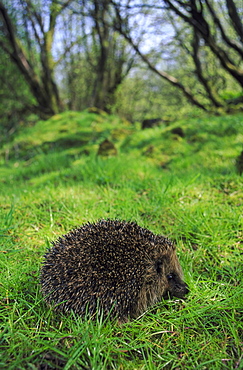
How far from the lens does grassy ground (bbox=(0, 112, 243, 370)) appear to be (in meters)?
2.06

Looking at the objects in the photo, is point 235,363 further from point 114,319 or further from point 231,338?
point 114,319

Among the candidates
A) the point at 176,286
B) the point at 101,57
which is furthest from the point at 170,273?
the point at 101,57

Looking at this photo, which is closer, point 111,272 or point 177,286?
point 111,272

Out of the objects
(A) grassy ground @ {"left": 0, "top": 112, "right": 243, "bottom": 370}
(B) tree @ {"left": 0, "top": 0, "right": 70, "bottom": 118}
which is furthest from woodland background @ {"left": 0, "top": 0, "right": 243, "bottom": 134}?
(A) grassy ground @ {"left": 0, "top": 112, "right": 243, "bottom": 370}

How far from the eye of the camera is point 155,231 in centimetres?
368

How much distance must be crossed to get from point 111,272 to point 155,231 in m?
1.36

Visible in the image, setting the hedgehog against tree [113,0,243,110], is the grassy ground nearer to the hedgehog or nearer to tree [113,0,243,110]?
the hedgehog

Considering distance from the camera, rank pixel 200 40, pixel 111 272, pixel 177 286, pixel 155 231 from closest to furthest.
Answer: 1. pixel 111 272
2. pixel 177 286
3. pixel 155 231
4. pixel 200 40

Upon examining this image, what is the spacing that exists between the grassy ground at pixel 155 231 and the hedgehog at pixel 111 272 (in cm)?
13

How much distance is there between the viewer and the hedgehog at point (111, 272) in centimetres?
238

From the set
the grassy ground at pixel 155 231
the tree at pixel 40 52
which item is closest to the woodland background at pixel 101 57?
the tree at pixel 40 52

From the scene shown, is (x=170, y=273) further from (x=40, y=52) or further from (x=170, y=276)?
(x=40, y=52)

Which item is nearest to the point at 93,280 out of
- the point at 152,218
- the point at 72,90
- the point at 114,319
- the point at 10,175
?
the point at 114,319

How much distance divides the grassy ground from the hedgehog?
0.13 meters
